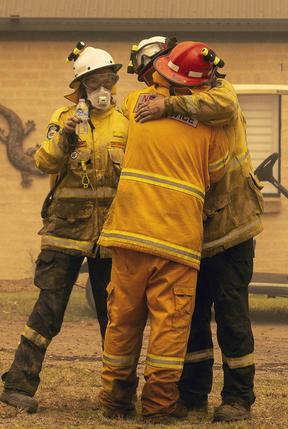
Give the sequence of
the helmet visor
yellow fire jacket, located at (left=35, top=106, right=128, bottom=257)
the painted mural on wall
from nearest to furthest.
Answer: yellow fire jacket, located at (left=35, top=106, right=128, bottom=257)
the helmet visor
the painted mural on wall

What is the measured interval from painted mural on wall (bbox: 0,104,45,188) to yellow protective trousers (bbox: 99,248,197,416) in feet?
40.0

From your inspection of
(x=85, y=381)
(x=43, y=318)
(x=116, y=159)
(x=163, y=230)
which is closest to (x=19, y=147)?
(x=85, y=381)

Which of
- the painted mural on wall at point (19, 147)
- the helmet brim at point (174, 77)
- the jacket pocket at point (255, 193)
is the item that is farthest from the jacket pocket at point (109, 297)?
the painted mural on wall at point (19, 147)

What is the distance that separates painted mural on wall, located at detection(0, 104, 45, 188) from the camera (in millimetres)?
19344

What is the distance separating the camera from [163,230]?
7.04 metres

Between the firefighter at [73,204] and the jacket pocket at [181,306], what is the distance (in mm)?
750

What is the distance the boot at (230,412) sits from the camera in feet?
23.8

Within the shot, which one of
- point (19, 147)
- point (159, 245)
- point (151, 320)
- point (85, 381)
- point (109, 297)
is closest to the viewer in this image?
point (159, 245)

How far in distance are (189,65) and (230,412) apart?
193cm

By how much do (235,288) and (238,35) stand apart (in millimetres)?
12222

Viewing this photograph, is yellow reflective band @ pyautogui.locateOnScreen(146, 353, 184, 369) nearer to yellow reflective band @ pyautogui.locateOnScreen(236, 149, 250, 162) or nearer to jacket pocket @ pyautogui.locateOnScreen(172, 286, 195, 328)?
jacket pocket @ pyautogui.locateOnScreen(172, 286, 195, 328)

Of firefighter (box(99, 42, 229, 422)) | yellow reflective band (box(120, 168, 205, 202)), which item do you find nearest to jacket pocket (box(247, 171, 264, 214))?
firefighter (box(99, 42, 229, 422))

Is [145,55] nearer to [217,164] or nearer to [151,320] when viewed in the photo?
[217,164]

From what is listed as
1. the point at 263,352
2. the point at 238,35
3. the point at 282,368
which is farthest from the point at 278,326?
the point at 238,35
